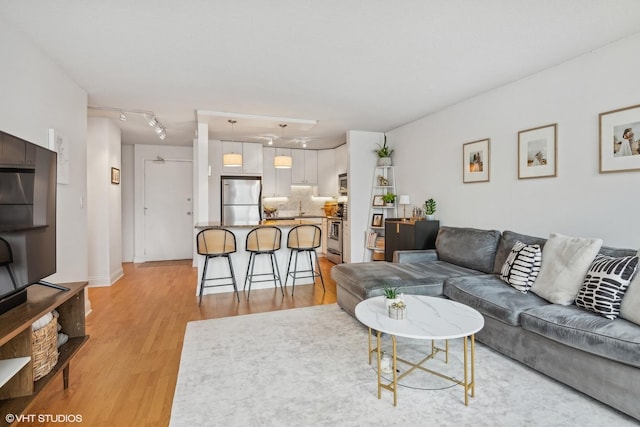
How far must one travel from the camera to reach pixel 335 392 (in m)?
2.04

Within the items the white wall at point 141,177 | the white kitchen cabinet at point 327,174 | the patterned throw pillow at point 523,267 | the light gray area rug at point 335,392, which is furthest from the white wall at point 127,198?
the patterned throw pillow at point 523,267

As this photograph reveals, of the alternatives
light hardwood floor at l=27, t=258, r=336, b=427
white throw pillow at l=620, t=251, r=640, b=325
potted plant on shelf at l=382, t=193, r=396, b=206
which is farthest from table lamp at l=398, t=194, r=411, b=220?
white throw pillow at l=620, t=251, r=640, b=325

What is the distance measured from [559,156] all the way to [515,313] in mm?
1716

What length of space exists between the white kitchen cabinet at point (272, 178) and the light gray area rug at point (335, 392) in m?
4.49

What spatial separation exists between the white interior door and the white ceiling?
3039 millimetres

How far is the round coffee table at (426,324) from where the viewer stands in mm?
1855

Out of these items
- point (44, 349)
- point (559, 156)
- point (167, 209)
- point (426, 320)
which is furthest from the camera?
point (167, 209)

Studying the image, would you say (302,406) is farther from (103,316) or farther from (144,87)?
(144,87)

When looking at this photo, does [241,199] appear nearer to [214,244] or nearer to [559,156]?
[214,244]

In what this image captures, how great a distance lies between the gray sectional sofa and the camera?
1.81 metres

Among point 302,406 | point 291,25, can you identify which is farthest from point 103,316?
point 291,25

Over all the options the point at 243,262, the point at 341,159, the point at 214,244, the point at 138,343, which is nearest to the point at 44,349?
the point at 138,343

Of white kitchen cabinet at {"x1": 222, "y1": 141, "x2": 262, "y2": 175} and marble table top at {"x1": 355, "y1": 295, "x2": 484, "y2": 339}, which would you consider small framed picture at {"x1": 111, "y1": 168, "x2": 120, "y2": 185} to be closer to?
white kitchen cabinet at {"x1": 222, "y1": 141, "x2": 262, "y2": 175}

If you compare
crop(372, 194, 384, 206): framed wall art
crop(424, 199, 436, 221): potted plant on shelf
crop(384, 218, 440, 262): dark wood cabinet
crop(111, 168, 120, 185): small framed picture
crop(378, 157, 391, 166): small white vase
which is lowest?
crop(384, 218, 440, 262): dark wood cabinet
